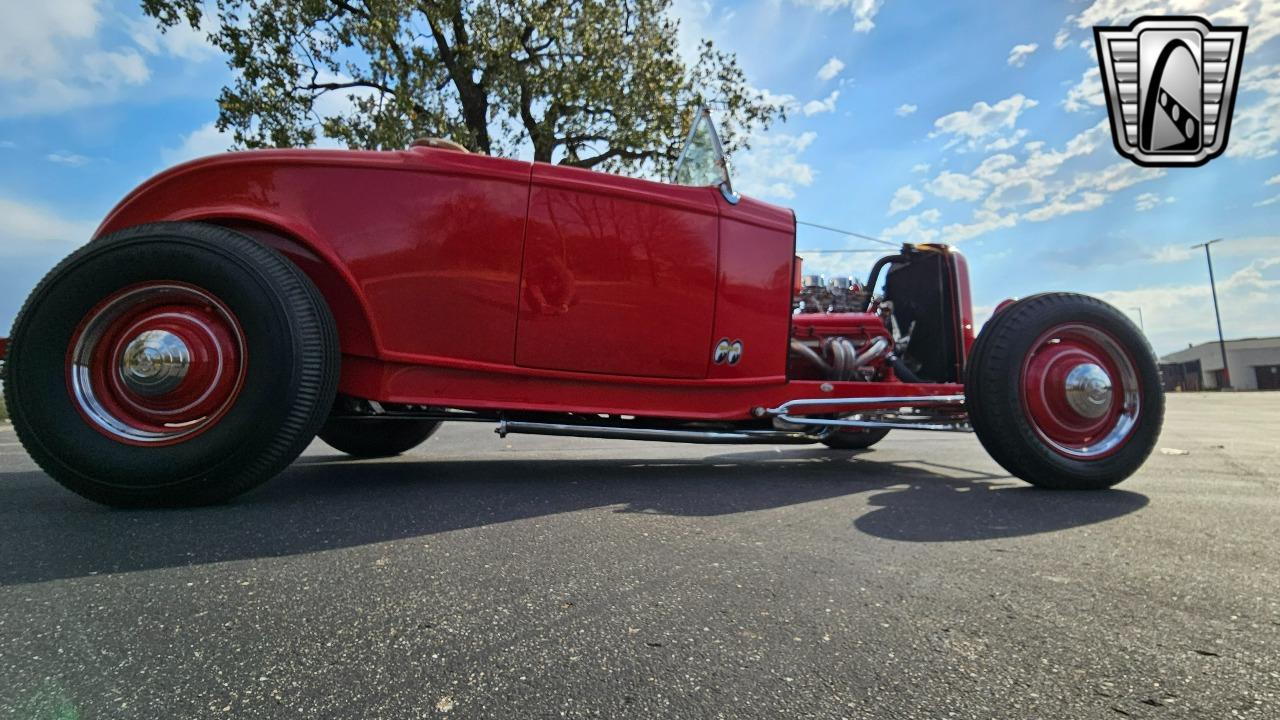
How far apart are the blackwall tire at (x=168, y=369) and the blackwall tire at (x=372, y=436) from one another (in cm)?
149

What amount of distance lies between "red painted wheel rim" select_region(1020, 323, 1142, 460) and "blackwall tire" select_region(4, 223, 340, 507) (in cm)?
305

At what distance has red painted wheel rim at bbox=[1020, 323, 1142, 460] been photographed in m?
2.89

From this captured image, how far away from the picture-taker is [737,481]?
2.95 meters

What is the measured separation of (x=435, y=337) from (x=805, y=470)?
81.4 inches

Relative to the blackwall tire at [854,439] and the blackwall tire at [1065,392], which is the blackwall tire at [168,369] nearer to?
the blackwall tire at [1065,392]

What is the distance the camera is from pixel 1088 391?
2889mm

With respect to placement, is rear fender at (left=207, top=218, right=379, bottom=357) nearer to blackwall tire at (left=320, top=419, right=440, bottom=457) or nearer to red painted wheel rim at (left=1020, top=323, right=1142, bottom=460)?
blackwall tire at (left=320, top=419, right=440, bottom=457)

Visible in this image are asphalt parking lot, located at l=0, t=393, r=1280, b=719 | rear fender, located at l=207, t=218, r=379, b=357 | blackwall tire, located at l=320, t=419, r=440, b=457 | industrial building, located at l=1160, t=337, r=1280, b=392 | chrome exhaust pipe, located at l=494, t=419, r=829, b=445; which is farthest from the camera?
industrial building, located at l=1160, t=337, r=1280, b=392

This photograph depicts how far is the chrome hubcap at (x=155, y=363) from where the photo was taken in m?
2.17

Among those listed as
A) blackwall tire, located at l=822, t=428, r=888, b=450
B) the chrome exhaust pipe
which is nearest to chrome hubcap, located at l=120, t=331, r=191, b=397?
the chrome exhaust pipe

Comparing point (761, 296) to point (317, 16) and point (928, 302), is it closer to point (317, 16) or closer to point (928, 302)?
point (928, 302)

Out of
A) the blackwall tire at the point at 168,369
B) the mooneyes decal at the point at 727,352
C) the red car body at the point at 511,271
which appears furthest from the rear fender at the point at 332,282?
the mooneyes decal at the point at 727,352

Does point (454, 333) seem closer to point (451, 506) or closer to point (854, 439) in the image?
point (451, 506)

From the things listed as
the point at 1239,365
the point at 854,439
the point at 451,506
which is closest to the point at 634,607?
the point at 451,506
